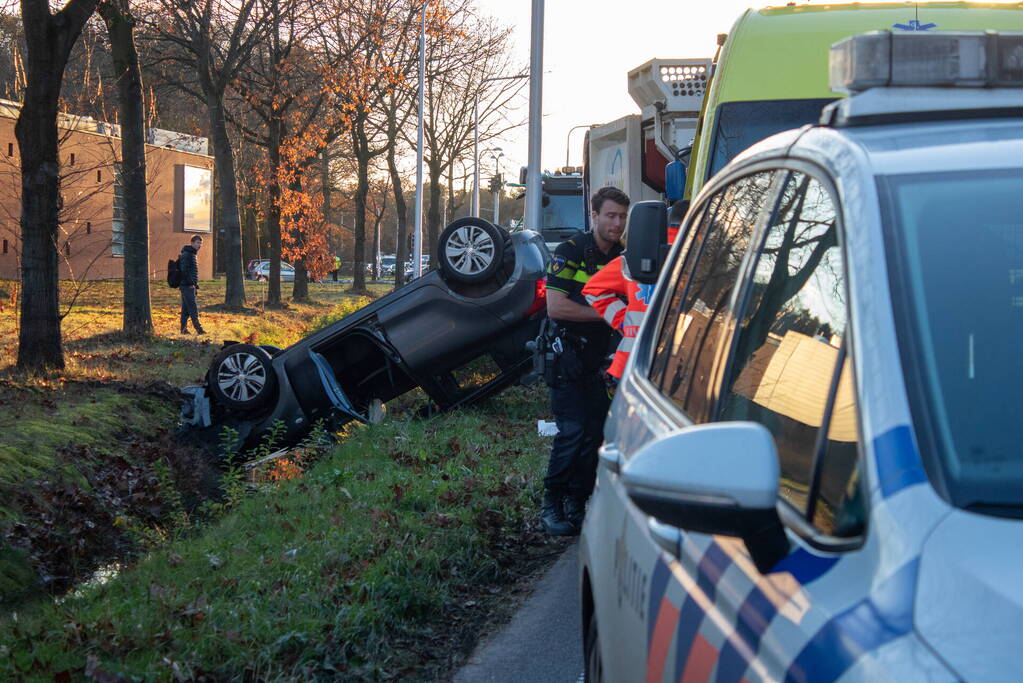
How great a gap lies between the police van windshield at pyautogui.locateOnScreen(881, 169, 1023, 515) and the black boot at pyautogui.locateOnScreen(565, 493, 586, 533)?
499 cm

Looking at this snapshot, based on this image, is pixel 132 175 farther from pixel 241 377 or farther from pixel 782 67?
pixel 782 67

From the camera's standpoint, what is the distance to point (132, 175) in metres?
19.4

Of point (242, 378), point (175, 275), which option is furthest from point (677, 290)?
point (175, 275)

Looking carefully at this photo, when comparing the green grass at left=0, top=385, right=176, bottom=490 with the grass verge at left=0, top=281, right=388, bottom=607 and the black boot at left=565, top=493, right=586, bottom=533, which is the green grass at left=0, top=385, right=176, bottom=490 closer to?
the grass verge at left=0, top=281, right=388, bottom=607

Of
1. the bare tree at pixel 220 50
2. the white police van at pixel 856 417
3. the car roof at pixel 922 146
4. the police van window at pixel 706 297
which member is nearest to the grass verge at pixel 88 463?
the police van window at pixel 706 297

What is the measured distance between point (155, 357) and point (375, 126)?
26363mm

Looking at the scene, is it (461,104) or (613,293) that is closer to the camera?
(613,293)

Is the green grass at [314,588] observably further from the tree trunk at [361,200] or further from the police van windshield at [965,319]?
the tree trunk at [361,200]

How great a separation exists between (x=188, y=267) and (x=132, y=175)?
10.4 ft

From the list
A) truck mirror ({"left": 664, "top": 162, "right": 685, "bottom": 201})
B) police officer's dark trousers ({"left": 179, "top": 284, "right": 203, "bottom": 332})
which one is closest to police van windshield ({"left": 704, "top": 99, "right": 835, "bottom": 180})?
truck mirror ({"left": 664, "top": 162, "right": 685, "bottom": 201})

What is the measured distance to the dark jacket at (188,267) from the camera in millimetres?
21984

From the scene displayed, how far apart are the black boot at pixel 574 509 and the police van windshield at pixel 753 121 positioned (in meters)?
1.98

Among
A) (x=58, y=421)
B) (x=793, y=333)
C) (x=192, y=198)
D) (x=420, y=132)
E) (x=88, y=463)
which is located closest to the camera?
(x=793, y=333)

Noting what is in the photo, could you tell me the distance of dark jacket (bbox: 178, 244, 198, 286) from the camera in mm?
21984
